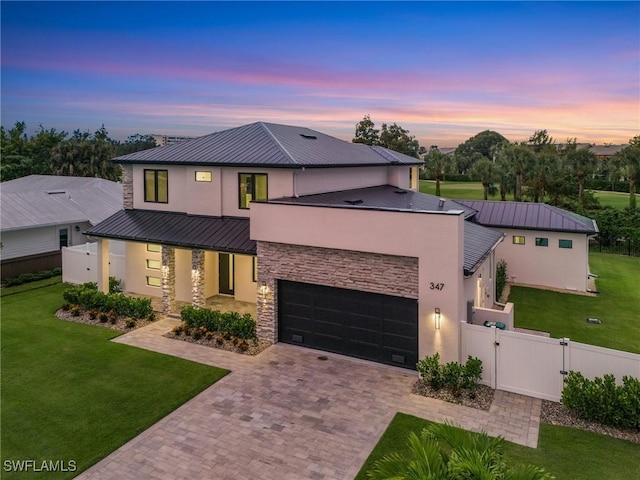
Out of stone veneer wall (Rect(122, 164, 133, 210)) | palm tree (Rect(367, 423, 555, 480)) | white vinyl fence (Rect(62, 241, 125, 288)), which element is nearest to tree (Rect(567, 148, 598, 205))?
stone veneer wall (Rect(122, 164, 133, 210))

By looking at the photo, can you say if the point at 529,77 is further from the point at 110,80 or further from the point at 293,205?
the point at 110,80

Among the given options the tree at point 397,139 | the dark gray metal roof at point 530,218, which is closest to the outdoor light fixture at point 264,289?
the dark gray metal roof at point 530,218

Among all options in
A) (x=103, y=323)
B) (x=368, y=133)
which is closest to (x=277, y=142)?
(x=103, y=323)

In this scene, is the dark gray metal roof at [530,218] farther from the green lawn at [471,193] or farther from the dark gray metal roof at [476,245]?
the green lawn at [471,193]

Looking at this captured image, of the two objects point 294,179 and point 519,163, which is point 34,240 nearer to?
point 294,179

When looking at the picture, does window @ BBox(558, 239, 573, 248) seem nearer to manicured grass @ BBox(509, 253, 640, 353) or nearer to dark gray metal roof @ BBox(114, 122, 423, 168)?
manicured grass @ BBox(509, 253, 640, 353)

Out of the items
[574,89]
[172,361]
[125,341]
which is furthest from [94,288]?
[574,89]

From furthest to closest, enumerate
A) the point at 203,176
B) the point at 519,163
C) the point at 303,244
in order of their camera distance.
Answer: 1. the point at 519,163
2. the point at 203,176
3. the point at 303,244
